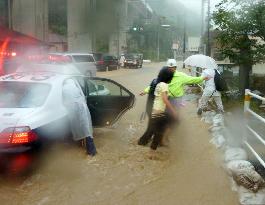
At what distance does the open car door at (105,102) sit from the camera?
7.82 meters

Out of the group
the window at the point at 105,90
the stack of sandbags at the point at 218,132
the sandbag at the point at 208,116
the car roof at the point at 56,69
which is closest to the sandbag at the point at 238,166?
the stack of sandbags at the point at 218,132

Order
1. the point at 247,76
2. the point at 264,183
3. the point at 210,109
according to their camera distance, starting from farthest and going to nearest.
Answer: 1. the point at 247,76
2. the point at 210,109
3. the point at 264,183

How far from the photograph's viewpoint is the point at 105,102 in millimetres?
8141

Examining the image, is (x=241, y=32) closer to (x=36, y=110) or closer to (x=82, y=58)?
(x=36, y=110)

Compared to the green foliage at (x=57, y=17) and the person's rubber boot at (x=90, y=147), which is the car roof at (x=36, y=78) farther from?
the green foliage at (x=57, y=17)

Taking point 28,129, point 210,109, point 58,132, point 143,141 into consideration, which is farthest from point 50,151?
point 210,109

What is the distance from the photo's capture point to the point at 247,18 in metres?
13.4

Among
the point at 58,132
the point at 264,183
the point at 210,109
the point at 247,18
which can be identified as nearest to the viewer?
the point at 264,183

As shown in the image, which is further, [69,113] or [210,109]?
[210,109]

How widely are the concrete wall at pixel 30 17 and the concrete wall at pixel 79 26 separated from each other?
85.2 inches

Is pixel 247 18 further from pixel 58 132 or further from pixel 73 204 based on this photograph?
pixel 73 204

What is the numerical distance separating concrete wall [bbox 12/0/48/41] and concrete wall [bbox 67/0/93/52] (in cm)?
217

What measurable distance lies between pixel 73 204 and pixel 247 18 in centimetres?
1006

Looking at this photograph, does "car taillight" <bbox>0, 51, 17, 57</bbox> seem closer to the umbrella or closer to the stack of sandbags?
the umbrella
